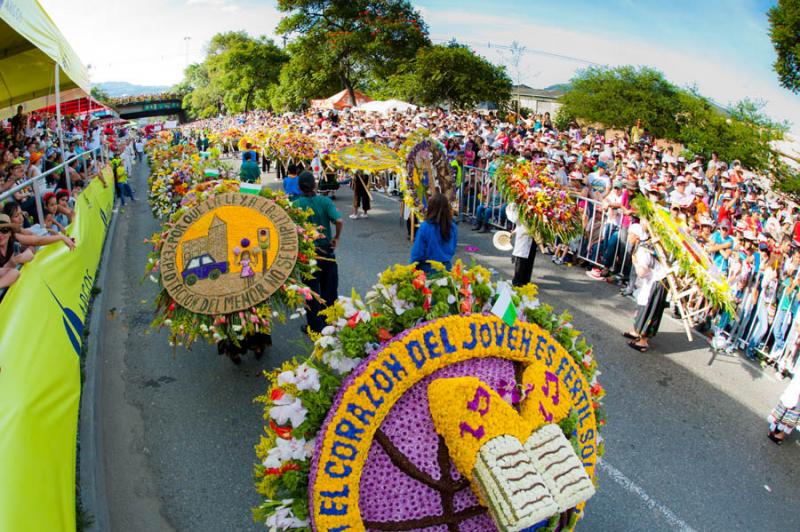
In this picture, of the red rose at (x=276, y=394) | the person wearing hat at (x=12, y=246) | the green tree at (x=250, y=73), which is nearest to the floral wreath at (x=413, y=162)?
the person wearing hat at (x=12, y=246)

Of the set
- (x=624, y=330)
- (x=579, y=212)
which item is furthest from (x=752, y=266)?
(x=579, y=212)

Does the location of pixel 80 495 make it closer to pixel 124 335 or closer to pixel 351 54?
pixel 124 335

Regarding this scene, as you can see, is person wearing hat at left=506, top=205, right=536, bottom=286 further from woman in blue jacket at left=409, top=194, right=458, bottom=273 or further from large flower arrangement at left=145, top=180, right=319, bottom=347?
large flower arrangement at left=145, top=180, right=319, bottom=347

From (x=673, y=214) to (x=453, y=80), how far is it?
30.6 meters

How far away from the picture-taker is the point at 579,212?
836 cm

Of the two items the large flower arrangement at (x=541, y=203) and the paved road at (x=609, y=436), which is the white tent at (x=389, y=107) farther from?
the paved road at (x=609, y=436)

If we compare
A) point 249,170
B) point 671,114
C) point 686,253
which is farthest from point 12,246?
point 671,114

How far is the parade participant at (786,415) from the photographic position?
187 inches

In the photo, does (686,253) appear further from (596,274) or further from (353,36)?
(353,36)

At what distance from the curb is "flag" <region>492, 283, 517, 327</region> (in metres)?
3.25

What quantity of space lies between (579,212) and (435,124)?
12.5m

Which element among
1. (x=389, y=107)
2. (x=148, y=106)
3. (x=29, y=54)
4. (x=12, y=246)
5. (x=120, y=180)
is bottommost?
(x=120, y=180)

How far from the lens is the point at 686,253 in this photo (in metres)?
6.01

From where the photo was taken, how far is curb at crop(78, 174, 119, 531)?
12.3ft
